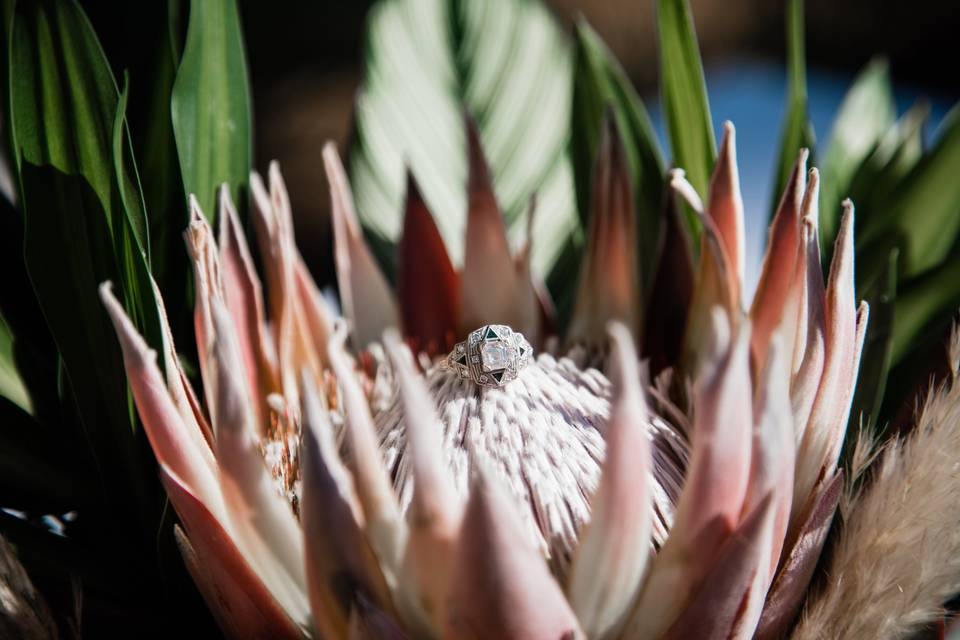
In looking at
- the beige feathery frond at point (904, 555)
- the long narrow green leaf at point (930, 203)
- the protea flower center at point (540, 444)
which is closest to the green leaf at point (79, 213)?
the protea flower center at point (540, 444)

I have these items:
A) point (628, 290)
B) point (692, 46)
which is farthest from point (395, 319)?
point (692, 46)

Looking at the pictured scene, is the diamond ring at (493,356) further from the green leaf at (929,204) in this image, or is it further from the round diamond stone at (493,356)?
the green leaf at (929,204)

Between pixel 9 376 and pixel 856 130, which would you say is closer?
pixel 9 376

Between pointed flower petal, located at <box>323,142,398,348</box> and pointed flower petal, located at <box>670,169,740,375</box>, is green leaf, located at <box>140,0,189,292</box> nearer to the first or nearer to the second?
pointed flower petal, located at <box>323,142,398,348</box>

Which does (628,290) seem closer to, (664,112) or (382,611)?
(664,112)

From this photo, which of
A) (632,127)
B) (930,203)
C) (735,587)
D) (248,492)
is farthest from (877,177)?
(248,492)

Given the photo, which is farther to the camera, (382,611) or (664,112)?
(664,112)

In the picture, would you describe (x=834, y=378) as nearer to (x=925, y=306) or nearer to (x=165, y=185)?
Result: (x=925, y=306)
